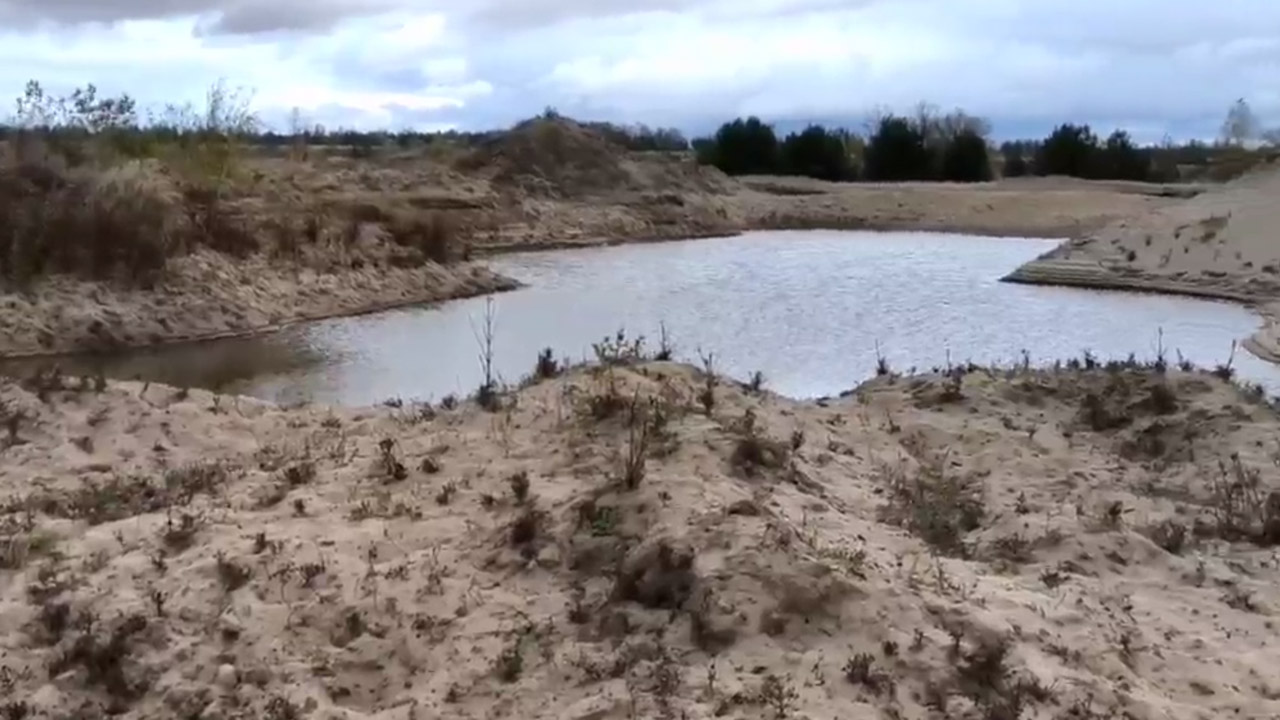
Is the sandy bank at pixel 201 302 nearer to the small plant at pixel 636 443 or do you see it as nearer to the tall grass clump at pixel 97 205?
the tall grass clump at pixel 97 205

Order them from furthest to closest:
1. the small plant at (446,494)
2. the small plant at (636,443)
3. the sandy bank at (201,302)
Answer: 1. the sandy bank at (201,302)
2. the small plant at (446,494)
3. the small plant at (636,443)

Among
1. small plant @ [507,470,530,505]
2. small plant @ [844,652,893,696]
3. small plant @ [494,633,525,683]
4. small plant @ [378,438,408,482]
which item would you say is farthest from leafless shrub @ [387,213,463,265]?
small plant @ [844,652,893,696]

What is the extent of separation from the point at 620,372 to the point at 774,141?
50.9 metres

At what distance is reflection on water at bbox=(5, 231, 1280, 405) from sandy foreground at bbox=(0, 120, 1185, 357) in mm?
990

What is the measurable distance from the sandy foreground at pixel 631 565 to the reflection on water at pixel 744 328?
4872 mm

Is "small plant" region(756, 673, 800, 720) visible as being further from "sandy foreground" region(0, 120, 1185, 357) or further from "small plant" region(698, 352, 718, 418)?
"sandy foreground" region(0, 120, 1185, 357)

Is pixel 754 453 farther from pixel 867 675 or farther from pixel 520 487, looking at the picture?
pixel 867 675

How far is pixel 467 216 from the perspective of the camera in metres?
35.9

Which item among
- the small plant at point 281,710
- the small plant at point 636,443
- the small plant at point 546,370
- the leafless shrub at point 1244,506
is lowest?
the small plant at point 281,710

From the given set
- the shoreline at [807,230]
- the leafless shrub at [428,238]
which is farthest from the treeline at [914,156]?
the leafless shrub at [428,238]

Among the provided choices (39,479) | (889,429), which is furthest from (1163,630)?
(39,479)

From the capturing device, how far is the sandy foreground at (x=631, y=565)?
18.2 feet

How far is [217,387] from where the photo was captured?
1465 centimetres

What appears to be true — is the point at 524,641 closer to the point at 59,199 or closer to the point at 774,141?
the point at 59,199
